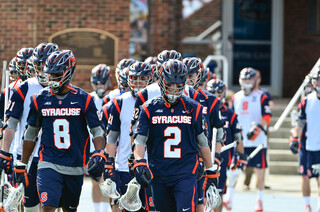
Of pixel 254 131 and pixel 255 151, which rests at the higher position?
pixel 254 131

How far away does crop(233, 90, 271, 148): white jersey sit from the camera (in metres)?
14.7

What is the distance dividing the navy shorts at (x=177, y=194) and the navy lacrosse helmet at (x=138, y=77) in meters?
1.84

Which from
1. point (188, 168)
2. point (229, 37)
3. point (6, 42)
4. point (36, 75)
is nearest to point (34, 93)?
point (36, 75)

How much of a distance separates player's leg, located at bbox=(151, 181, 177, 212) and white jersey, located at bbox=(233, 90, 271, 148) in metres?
6.63

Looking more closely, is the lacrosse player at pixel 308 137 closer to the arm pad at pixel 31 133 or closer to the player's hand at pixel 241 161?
the player's hand at pixel 241 161

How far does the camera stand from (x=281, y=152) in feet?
59.5

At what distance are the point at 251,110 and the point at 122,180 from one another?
5.42 meters

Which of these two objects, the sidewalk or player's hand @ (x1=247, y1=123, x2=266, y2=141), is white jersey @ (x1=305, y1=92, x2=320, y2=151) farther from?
player's hand @ (x1=247, y1=123, x2=266, y2=141)

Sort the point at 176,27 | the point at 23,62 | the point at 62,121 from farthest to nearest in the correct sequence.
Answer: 1. the point at 176,27
2. the point at 23,62
3. the point at 62,121

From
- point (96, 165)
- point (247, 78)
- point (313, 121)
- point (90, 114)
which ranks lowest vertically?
point (96, 165)

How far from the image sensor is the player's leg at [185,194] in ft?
26.7

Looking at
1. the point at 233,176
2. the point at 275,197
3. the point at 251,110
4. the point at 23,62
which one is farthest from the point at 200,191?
the point at 275,197

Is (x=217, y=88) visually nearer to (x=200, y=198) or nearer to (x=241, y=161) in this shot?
(x=241, y=161)

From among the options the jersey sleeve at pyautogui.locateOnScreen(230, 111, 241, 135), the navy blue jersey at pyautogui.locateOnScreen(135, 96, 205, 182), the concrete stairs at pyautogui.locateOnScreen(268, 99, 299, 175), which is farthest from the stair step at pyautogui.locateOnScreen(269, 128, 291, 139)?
the navy blue jersey at pyautogui.locateOnScreen(135, 96, 205, 182)
